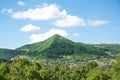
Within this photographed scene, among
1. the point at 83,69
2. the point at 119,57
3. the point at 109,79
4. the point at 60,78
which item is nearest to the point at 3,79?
the point at 119,57

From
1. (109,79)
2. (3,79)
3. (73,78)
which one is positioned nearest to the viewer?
(3,79)

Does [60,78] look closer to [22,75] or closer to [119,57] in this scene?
[22,75]

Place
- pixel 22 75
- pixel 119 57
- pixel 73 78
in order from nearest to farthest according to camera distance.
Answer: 1. pixel 119 57
2. pixel 22 75
3. pixel 73 78

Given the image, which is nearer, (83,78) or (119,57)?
(119,57)

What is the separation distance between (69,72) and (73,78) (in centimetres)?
628

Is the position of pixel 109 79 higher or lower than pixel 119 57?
lower

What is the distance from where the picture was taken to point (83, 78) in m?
148

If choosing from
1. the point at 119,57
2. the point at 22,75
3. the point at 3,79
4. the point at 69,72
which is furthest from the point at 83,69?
the point at 3,79

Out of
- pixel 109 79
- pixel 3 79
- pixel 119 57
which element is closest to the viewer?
pixel 3 79

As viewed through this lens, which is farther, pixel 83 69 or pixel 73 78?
pixel 83 69

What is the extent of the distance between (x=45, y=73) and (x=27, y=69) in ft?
41.5

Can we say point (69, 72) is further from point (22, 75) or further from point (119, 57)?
point (119, 57)

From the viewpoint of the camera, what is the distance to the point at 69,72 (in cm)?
15150

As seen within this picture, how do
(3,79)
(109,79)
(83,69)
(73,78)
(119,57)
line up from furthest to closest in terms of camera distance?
(83,69), (73,78), (109,79), (119,57), (3,79)
